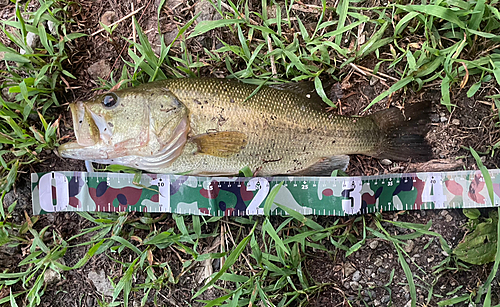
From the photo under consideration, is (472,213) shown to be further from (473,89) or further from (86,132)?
(86,132)

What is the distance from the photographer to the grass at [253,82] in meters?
2.46

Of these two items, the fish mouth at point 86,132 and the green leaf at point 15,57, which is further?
the green leaf at point 15,57

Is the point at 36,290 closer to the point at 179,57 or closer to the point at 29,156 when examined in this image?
the point at 29,156

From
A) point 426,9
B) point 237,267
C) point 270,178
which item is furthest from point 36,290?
point 426,9

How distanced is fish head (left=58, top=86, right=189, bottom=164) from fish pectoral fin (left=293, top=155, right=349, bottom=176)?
3.51ft

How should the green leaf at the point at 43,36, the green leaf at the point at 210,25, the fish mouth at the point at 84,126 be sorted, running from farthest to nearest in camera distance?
the green leaf at the point at 43,36
the green leaf at the point at 210,25
the fish mouth at the point at 84,126

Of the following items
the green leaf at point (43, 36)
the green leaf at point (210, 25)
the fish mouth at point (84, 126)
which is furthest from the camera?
the green leaf at point (43, 36)

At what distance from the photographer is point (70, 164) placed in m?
2.77

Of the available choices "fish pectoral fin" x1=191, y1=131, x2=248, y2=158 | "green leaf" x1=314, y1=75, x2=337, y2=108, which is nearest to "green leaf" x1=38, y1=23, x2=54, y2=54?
"fish pectoral fin" x1=191, y1=131, x2=248, y2=158

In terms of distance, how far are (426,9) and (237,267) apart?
254 centimetres

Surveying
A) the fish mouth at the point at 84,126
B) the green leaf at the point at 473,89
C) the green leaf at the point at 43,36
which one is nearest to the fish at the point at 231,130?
the fish mouth at the point at 84,126

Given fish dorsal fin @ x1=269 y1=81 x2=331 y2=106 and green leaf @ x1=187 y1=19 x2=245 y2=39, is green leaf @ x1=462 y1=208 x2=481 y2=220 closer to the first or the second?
fish dorsal fin @ x1=269 y1=81 x2=331 y2=106

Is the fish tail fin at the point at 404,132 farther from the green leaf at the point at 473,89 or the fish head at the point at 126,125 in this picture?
the fish head at the point at 126,125

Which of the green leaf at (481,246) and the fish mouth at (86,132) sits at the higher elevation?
the fish mouth at (86,132)
